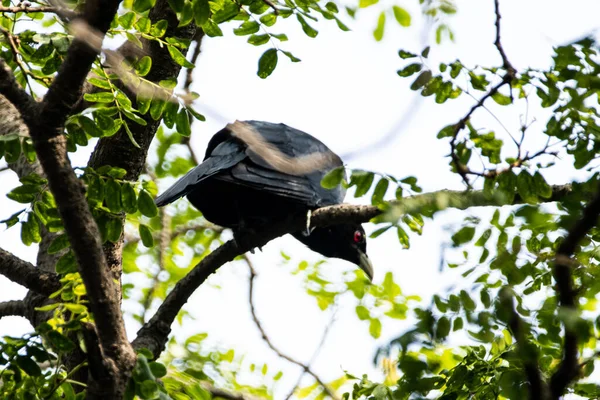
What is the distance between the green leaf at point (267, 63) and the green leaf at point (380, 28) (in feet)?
2.13

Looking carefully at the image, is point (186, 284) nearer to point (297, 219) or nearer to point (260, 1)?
point (297, 219)

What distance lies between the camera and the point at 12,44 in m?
3.79

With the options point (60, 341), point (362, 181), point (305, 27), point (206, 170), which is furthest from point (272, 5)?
point (60, 341)

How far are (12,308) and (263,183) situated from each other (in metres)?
1.73

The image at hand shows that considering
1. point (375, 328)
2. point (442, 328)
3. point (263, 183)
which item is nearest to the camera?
point (442, 328)

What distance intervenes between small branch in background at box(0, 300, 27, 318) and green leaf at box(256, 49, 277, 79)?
1988 millimetres

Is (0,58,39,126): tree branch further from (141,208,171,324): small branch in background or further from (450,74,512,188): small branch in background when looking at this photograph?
(141,208,171,324): small branch in background

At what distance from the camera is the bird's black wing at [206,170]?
509 cm

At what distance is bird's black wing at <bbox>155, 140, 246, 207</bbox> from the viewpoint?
5094 mm

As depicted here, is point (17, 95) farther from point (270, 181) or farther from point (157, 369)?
point (270, 181)

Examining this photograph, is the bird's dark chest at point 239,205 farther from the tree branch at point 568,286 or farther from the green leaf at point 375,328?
the tree branch at point 568,286

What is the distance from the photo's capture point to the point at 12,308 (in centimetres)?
477

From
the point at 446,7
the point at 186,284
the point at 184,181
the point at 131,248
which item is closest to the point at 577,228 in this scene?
the point at 446,7

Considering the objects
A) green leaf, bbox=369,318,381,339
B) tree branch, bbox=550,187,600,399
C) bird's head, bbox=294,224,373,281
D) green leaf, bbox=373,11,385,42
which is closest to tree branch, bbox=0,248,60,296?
green leaf, bbox=373,11,385,42
